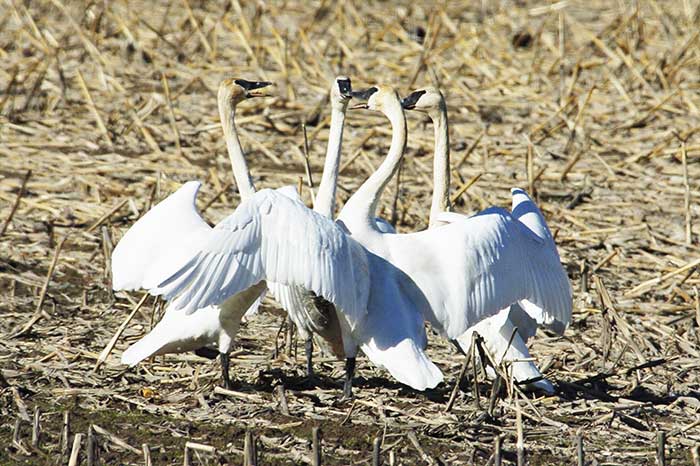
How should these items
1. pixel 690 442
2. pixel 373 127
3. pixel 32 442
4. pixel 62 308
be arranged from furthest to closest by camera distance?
pixel 373 127, pixel 62 308, pixel 690 442, pixel 32 442

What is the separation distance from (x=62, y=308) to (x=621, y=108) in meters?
6.77

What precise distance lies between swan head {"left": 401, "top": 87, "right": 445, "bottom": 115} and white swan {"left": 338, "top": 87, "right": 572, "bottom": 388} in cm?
127

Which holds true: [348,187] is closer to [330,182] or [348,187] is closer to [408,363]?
[330,182]

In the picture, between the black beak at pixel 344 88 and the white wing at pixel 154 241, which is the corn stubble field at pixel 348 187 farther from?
the black beak at pixel 344 88

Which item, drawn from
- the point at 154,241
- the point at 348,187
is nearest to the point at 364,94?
the point at 154,241

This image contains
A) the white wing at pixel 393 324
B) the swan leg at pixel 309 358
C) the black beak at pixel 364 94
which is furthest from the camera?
the black beak at pixel 364 94

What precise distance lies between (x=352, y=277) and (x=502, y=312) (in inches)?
46.5

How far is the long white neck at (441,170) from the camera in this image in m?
8.62

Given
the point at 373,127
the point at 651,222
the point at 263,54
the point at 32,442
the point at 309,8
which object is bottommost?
the point at 32,442

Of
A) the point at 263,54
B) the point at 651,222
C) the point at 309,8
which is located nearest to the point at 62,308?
the point at 651,222

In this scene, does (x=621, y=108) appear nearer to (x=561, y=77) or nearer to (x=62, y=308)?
(x=561, y=77)

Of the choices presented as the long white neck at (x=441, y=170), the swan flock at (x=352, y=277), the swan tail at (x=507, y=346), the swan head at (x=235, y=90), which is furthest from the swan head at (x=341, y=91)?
the swan tail at (x=507, y=346)

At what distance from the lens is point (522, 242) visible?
7449 millimetres

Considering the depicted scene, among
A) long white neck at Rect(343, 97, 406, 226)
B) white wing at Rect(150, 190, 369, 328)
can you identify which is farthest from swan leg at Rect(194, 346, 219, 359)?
white wing at Rect(150, 190, 369, 328)
